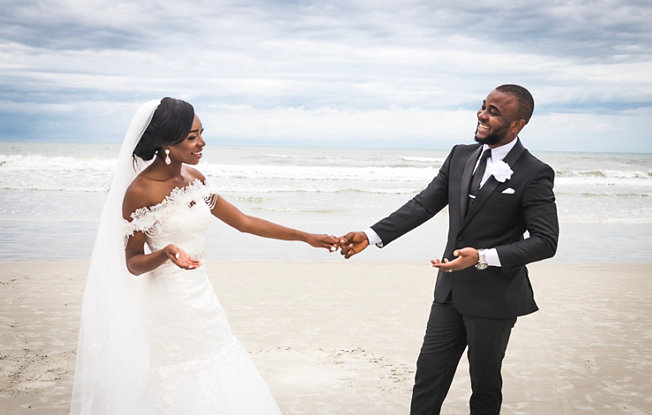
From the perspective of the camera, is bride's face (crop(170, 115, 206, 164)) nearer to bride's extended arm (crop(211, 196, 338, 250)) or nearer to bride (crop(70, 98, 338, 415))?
bride (crop(70, 98, 338, 415))

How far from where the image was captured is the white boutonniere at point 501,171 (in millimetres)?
3082

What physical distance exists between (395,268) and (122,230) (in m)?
6.67

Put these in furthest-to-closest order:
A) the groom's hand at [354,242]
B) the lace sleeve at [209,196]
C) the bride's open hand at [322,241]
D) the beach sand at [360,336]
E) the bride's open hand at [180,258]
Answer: the beach sand at [360,336] < the bride's open hand at [322,241] < the groom's hand at [354,242] < the lace sleeve at [209,196] < the bride's open hand at [180,258]

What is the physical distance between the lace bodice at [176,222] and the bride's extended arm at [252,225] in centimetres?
25

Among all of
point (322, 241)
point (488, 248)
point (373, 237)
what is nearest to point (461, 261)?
point (488, 248)

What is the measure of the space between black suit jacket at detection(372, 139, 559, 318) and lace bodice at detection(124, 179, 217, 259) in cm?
130

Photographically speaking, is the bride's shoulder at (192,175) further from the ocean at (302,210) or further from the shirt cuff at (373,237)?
the ocean at (302,210)

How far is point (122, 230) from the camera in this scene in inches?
120

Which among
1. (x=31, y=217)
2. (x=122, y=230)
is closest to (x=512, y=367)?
(x=122, y=230)

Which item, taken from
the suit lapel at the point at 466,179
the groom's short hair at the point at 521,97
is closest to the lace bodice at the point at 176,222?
the suit lapel at the point at 466,179

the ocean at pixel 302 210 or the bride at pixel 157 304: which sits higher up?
the bride at pixel 157 304

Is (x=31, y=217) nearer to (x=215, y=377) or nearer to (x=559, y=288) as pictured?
(x=559, y=288)

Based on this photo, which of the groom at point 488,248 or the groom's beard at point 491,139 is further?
the groom's beard at point 491,139

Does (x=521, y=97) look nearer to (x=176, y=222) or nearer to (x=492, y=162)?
(x=492, y=162)
